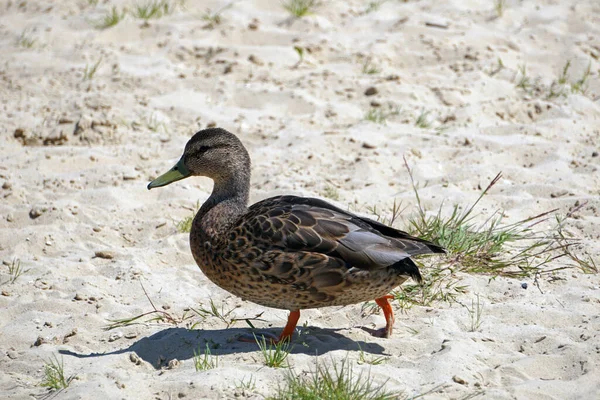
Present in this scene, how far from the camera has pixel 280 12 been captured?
8555 mm

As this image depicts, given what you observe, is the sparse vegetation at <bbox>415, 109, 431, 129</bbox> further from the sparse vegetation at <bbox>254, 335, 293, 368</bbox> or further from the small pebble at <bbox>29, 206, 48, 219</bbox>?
the sparse vegetation at <bbox>254, 335, 293, 368</bbox>

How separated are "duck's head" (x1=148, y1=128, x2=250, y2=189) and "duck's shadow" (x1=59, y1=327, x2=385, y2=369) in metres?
0.93

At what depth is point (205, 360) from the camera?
3.91m

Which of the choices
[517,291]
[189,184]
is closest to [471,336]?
[517,291]

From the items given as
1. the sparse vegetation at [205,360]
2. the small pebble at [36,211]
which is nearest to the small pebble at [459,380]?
the sparse vegetation at [205,360]

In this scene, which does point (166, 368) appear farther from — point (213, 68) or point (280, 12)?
point (280, 12)

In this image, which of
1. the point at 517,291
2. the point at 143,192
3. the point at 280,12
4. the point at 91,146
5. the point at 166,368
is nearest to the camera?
the point at 166,368

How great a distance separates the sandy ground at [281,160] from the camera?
406cm

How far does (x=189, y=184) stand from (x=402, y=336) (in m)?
2.49

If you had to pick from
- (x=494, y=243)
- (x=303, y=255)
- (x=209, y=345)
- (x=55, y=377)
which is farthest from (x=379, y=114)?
(x=55, y=377)

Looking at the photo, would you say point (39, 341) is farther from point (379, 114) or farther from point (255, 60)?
point (255, 60)

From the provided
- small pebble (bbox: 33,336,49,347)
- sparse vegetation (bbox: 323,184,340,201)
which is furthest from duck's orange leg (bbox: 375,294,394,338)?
small pebble (bbox: 33,336,49,347)

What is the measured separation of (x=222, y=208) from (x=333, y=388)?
4.66 feet

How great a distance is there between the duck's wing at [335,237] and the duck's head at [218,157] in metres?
0.49
